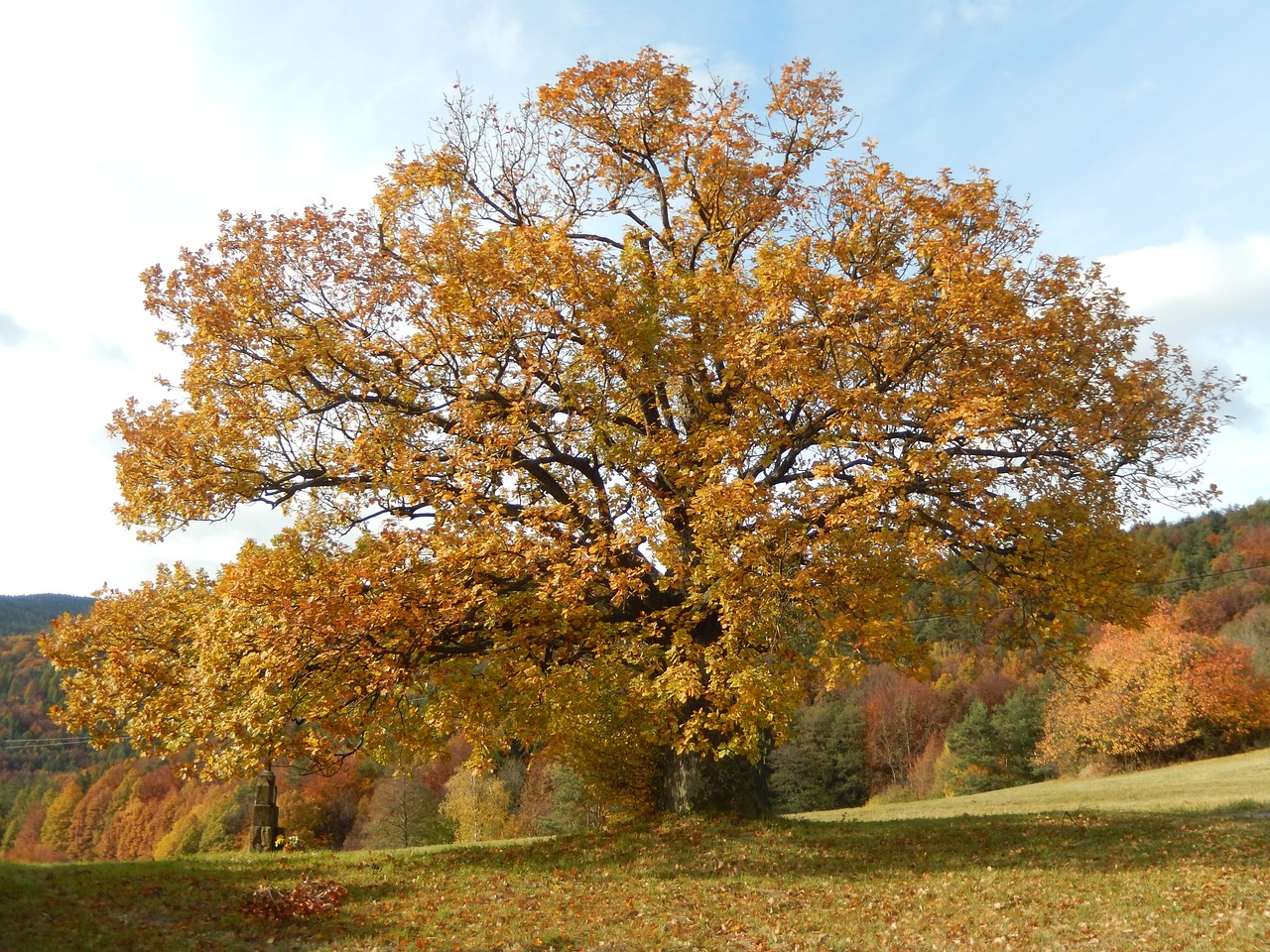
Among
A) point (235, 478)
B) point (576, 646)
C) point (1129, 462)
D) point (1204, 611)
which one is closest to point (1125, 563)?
point (1129, 462)

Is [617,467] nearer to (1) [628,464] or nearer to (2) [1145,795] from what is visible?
(1) [628,464]

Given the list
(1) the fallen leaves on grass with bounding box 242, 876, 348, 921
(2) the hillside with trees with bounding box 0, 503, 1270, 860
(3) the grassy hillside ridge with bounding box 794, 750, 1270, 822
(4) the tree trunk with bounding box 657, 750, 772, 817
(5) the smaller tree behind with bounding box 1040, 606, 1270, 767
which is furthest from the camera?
(2) the hillside with trees with bounding box 0, 503, 1270, 860

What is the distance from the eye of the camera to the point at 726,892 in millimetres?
11195

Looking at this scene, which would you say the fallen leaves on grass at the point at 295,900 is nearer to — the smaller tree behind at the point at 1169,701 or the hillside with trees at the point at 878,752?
the hillside with trees at the point at 878,752

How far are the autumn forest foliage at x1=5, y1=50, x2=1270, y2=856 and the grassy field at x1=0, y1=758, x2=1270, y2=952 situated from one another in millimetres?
1695

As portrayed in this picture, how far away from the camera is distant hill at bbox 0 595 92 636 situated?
443 feet

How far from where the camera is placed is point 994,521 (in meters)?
12.5

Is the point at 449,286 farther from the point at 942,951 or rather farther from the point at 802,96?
the point at 942,951

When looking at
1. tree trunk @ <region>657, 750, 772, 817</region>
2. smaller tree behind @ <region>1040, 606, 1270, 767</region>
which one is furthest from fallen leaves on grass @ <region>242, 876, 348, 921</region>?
smaller tree behind @ <region>1040, 606, 1270, 767</region>

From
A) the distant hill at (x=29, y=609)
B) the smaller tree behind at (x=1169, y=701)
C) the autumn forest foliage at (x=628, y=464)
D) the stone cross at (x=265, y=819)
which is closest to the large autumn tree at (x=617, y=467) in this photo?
the autumn forest foliage at (x=628, y=464)

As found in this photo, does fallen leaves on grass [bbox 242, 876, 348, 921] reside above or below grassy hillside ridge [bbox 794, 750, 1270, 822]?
above

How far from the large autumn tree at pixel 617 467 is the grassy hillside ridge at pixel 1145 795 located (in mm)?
9450

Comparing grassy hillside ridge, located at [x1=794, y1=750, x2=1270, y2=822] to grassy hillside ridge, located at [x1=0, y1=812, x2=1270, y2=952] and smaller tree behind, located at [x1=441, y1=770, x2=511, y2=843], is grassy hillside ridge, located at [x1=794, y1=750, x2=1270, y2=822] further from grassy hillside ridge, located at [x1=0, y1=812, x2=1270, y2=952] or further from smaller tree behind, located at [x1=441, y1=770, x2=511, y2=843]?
smaller tree behind, located at [x1=441, y1=770, x2=511, y2=843]

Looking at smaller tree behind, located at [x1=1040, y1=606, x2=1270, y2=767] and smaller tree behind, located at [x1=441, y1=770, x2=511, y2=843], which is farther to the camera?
smaller tree behind, located at [x1=441, y1=770, x2=511, y2=843]
